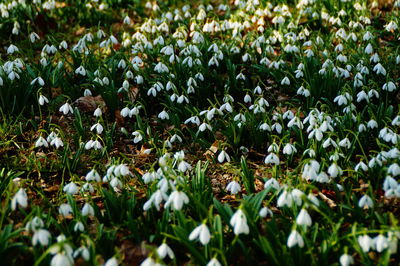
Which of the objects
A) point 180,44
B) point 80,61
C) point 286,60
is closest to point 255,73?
point 286,60

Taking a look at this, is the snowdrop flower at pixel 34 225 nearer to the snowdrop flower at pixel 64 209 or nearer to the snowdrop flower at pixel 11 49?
the snowdrop flower at pixel 64 209

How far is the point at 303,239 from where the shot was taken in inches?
83.4

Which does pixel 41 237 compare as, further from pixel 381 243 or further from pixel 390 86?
pixel 390 86

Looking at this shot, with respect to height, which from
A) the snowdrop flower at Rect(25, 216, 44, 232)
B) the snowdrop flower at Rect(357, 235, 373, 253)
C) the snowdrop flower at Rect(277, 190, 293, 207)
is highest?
the snowdrop flower at Rect(25, 216, 44, 232)

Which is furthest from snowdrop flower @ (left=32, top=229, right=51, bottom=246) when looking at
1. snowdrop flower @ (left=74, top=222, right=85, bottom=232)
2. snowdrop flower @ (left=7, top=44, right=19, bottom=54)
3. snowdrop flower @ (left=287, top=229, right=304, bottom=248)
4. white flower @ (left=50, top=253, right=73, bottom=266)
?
snowdrop flower @ (left=7, top=44, right=19, bottom=54)

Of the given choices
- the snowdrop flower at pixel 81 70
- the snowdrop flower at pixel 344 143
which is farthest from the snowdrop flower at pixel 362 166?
the snowdrop flower at pixel 81 70

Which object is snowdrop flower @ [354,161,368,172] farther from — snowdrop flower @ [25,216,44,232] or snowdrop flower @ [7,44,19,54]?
snowdrop flower @ [7,44,19,54]

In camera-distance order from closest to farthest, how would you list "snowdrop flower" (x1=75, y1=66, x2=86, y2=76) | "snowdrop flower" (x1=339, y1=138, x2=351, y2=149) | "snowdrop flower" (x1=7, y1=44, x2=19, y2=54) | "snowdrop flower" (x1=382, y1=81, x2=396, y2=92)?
1. "snowdrop flower" (x1=339, y1=138, x2=351, y2=149)
2. "snowdrop flower" (x1=382, y1=81, x2=396, y2=92)
3. "snowdrop flower" (x1=75, y1=66, x2=86, y2=76)
4. "snowdrop flower" (x1=7, y1=44, x2=19, y2=54)

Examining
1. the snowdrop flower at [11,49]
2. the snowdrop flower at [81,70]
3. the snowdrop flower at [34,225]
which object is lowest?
the snowdrop flower at [34,225]

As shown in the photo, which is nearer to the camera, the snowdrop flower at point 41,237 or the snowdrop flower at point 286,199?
the snowdrop flower at point 41,237

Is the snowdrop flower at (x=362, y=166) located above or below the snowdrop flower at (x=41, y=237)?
below

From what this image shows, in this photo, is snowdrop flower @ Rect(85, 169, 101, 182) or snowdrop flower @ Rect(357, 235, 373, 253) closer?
snowdrop flower @ Rect(357, 235, 373, 253)

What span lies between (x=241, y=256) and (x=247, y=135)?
1.19 meters

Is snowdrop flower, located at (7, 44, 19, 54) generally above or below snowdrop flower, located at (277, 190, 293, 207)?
above
